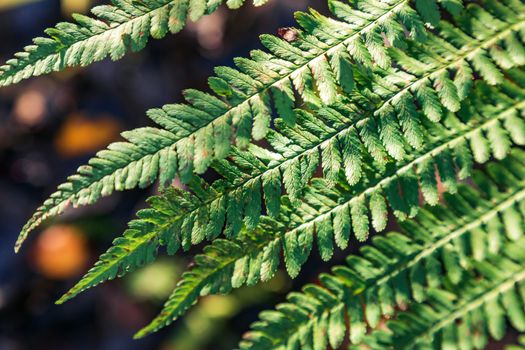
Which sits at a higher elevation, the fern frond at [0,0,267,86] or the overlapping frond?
the fern frond at [0,0,267,86]

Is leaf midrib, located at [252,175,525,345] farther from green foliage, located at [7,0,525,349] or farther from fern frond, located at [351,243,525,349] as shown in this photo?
fern frond, located at [351,243,525,349]

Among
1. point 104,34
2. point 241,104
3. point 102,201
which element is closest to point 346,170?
point 241,104

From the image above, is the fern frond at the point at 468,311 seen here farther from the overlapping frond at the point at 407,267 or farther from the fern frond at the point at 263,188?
the fern frond at the point at 263,188

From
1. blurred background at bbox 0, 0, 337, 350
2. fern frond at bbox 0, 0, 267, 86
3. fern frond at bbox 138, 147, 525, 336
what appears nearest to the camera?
fern frond at bbox 0, 0, 267, 86

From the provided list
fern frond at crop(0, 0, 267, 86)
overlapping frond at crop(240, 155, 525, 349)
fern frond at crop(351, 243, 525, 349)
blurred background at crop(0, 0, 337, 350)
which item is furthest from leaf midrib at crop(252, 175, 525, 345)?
blurred background at crop(0, 0, 337, 350)

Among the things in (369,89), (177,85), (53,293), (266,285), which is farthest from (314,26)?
(53,293)

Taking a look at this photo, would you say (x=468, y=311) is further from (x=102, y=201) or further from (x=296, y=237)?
(x=102, y=201)
